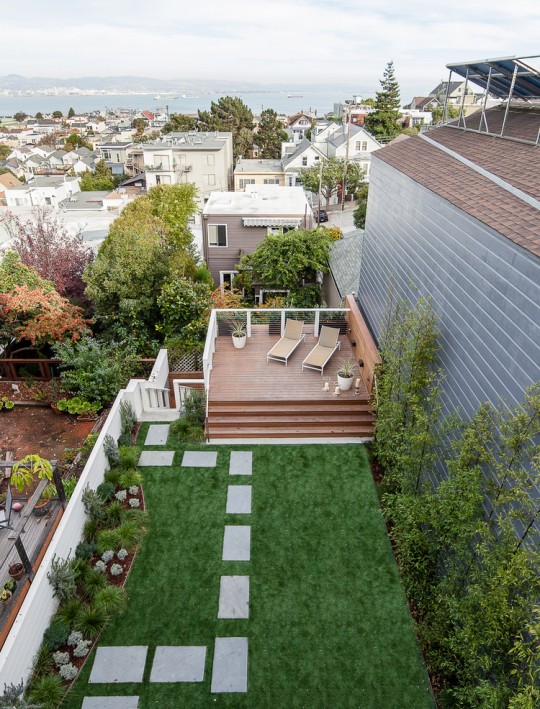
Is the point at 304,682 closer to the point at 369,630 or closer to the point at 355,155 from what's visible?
the point at 369,630

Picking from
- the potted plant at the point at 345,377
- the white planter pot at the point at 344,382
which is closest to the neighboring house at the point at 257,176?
the potted plant at the point at 345,377

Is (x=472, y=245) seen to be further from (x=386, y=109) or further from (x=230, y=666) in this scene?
(x=386, y=109)

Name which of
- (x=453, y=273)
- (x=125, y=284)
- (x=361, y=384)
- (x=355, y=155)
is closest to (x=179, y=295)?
(x=125, y=284)

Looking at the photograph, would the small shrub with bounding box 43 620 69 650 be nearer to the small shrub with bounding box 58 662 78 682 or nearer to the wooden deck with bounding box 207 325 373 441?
the small shrub with bounding box 58 662 78 682

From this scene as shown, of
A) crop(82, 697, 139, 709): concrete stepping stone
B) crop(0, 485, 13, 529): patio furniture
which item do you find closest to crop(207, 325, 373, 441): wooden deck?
crop(0, 485, 13, 529): patio furniture

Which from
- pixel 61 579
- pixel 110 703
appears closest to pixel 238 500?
pixel 61 579
